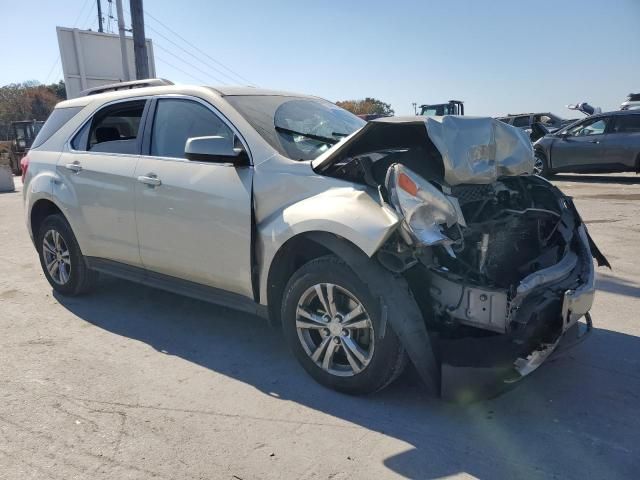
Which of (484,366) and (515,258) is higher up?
(515,258)

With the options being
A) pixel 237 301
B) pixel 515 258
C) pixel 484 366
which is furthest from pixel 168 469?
pixel 515 258

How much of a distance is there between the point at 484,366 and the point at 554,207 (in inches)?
59.3

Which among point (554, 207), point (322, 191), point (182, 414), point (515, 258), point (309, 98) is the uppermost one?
point (309, 98)

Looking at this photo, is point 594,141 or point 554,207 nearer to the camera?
point 554,207

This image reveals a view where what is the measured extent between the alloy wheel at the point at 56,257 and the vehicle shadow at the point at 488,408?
1085 millimetres

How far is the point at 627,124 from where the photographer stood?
1274cm

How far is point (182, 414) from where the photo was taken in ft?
10.5

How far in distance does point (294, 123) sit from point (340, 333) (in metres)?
1.69

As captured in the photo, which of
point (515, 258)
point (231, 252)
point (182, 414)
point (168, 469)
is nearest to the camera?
point (168, 469)

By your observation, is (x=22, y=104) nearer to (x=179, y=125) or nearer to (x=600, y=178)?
(x=600, y=178)

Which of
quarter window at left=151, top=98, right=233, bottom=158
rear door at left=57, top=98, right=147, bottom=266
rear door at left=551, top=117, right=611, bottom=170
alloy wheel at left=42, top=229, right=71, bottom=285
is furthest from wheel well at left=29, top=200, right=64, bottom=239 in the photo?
rear door at left=551, top=117, right=611, bottom=170

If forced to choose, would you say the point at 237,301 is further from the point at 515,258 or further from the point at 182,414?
the point at 515,258

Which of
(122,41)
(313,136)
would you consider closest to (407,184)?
(313,136)

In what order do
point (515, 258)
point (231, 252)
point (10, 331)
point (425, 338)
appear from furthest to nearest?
point (10, 331) → point (231, 252) → point (515, 258) → point (425, 338)
